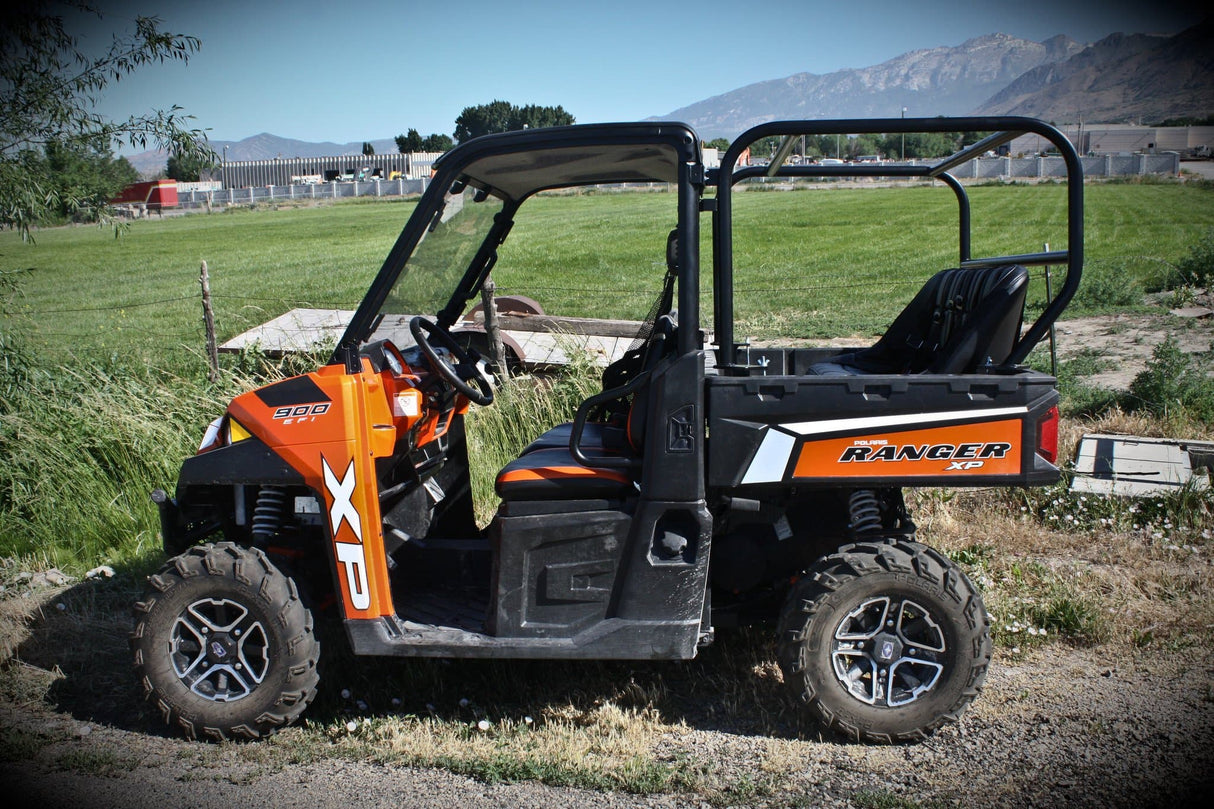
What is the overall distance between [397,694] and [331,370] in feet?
4.85

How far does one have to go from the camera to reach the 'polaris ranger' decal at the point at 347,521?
3.54 meters

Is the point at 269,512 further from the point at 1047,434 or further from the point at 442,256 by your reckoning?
the point at 1047,434

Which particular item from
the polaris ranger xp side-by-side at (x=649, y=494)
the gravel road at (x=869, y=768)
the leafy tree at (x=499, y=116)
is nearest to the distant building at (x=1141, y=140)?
the leafy tree at (x=499, y=116)

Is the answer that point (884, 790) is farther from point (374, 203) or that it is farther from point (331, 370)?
point (374, 203)

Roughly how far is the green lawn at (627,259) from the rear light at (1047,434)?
3.59 m

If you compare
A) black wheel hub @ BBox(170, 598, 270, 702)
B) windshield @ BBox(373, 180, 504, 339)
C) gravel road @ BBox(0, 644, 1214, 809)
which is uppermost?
windshield @ BBox(373, 180, 504, 339)

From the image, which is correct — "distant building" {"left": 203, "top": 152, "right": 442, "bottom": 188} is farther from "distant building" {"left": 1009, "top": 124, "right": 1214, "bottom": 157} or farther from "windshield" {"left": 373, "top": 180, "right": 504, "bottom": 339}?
"windshield" {"left": 373, "top": 180, "right": 504, "bottom": 339}

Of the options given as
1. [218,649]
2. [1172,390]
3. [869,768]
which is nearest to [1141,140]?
[1172,390]

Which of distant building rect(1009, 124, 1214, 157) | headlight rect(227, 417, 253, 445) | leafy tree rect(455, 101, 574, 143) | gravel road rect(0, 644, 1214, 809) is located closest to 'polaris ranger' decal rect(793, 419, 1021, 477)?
gravel road rect(0, 644, 1214, 809)

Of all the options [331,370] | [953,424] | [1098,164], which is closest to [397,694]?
[331,370]

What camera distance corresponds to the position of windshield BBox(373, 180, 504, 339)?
3707 mm

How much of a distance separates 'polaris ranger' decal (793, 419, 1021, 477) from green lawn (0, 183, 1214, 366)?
345 centimetres

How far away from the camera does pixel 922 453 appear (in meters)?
3.37

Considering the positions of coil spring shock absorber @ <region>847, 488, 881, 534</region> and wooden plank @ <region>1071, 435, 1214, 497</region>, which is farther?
wooden plank @ <region>1071, 435, 1214, 497</region>
